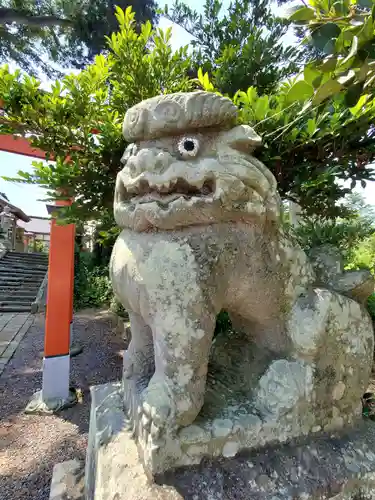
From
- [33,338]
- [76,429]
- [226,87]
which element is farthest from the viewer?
[33,338]

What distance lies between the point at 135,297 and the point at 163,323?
141mm

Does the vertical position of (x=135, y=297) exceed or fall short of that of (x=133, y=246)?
it falls short

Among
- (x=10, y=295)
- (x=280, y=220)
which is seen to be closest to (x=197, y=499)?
(x=280, y=220)

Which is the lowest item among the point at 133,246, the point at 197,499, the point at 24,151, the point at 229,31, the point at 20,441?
the point at 20,441

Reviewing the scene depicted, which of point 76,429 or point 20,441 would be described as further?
point 76,429

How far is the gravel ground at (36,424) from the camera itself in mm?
2109

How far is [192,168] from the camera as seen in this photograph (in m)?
0.98

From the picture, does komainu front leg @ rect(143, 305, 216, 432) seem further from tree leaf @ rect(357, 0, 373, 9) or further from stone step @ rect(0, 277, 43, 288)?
stone step @ rect(0, 277, 43, 288)

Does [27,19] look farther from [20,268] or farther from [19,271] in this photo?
[20,268]

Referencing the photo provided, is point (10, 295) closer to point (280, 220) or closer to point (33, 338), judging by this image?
point (33, 338)

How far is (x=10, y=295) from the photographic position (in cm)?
798

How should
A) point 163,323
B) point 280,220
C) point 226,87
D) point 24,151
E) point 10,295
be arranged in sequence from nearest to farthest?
1. point 163,323
2. point 280,220
3. point 226,87
4. point 24,151
5. point 10,295

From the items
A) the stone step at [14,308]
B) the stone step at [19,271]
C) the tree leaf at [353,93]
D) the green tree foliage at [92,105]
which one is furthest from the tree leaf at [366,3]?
the stone step at [19,271]

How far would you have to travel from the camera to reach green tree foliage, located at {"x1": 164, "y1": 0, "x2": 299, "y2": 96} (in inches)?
91.9
